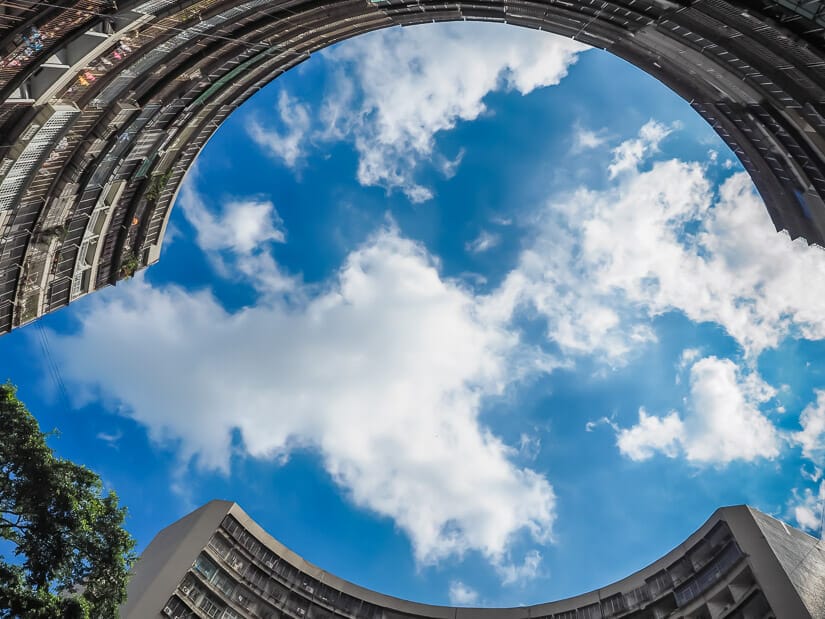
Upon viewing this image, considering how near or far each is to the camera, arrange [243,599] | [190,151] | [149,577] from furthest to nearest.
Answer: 1. [243,599]
2. [149,577]
3. [190,151]

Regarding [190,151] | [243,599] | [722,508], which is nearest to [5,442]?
[190,151]

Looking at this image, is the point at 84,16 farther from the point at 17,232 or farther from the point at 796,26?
the point at 796,26

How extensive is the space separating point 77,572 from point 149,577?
17.8 m

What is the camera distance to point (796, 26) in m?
16.8

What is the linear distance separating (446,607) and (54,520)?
34.9 metres

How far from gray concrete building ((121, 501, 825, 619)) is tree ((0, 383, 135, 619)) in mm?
15289

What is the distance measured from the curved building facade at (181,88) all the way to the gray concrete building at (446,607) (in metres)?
19.3

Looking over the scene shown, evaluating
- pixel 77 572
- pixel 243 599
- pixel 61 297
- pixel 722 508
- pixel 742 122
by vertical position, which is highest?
pixel 742 122

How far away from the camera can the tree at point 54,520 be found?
1717 cm

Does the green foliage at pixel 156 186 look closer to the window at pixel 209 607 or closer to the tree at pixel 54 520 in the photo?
the tree at pixel 54 520

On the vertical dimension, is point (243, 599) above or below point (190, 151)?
below

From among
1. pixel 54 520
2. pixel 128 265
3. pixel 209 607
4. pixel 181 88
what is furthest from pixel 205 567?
pixel 181 88

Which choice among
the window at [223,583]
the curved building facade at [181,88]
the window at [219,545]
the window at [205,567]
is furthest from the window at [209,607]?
the curved building facade at [181,88]

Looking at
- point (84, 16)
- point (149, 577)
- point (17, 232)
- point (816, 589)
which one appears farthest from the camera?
point (149, 577)
